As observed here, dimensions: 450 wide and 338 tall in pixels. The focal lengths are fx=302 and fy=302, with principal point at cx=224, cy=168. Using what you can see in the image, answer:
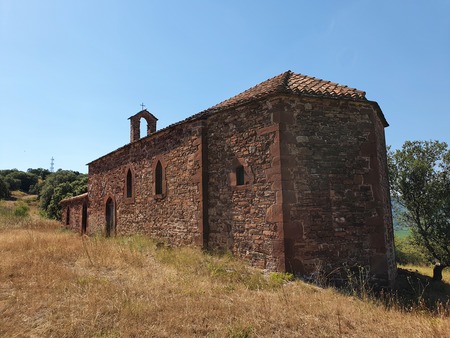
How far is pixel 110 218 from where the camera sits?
672 inches

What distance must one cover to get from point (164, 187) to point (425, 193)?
13.6 meters

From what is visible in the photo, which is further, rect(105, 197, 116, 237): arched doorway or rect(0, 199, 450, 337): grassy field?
rect(105, 197, 116, 237): arched doorway

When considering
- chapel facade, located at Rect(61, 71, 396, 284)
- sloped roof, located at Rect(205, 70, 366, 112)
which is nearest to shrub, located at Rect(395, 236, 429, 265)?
chapel facade, located at Rect(61, 71, 396, 284)

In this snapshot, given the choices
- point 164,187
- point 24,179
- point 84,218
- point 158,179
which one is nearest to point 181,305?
point 164,187

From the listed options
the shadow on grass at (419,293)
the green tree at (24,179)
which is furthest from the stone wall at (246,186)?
the green tree at (24,179)

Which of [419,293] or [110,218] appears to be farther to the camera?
[110,218]

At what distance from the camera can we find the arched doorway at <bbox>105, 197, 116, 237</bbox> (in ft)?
53.3

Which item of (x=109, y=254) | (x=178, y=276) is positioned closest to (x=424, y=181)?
(x=178, y=276)

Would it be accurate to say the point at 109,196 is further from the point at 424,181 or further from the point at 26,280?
the point at 424,181

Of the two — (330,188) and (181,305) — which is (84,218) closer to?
(181,305)

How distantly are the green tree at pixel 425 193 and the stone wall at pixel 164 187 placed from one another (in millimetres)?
11972

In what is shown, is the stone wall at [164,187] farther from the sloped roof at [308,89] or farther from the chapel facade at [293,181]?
the sloped roof at [308,89]

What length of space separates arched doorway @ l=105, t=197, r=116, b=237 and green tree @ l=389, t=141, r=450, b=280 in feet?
51.0

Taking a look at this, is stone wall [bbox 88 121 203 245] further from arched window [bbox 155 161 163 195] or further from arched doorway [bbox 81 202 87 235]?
arched doorway [bbox 81 202 87 235]
